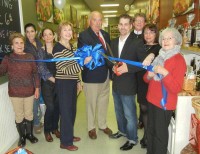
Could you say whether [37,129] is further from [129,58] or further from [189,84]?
[189,84]

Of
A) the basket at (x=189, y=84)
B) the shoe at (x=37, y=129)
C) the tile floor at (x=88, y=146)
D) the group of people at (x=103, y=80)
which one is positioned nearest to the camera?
the group of people at (x=103, y=80)

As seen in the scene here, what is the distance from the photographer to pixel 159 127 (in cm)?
195

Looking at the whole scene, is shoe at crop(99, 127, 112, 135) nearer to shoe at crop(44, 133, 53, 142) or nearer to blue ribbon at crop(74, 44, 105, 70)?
shoe at crop(44, 133, 53, 142)

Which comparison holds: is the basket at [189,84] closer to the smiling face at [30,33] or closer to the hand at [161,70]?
the hand at [161,70]

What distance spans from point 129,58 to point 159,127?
2.61ft

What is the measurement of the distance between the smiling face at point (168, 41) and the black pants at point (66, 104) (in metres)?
1.12

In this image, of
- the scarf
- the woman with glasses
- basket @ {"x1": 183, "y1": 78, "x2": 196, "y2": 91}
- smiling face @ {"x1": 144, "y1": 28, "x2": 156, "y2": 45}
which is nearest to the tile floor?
the woman with glasses

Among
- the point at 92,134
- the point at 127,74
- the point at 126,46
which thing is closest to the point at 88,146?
the point at 92,134

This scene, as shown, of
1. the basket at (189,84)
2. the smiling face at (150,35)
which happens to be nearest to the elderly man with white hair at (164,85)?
the basket at (189,84)

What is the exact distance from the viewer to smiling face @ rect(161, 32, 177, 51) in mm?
1784

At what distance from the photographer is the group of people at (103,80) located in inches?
75.3

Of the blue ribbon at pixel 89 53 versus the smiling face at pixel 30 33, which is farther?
the smiling face at pixel 30 33

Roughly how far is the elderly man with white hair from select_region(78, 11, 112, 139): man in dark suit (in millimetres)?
761

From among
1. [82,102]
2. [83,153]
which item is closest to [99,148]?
[83,153]
